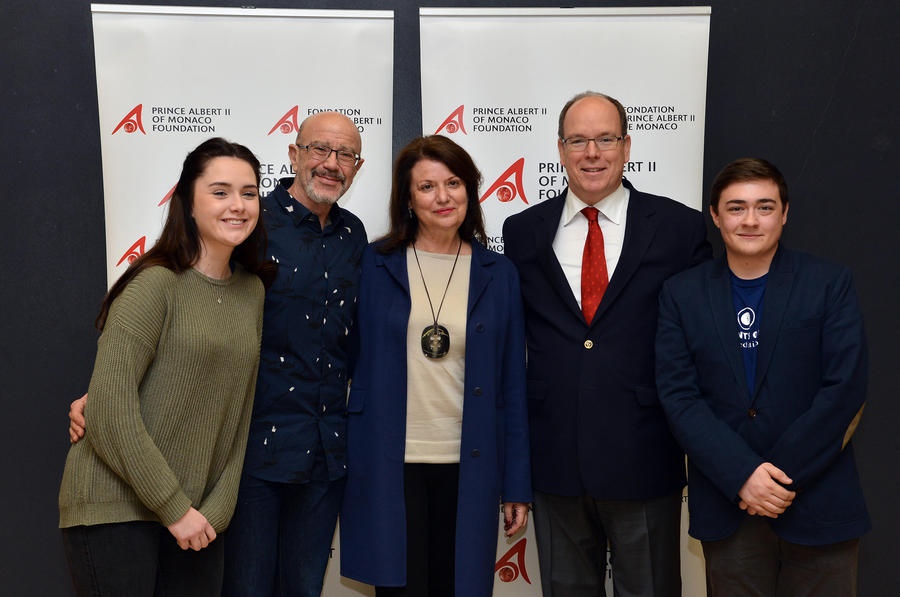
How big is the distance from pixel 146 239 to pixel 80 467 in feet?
4.94

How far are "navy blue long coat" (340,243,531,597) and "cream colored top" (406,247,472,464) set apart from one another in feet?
0.10

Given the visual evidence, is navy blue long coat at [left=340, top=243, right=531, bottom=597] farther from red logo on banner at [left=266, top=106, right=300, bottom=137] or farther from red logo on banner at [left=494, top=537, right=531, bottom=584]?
red logo on banner at [left=266, top=106, right=300, bottom=137]

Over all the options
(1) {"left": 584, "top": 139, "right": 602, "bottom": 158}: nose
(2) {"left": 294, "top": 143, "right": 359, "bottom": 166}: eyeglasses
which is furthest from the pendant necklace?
(1) {"left": 584, "top": 139, "right": 602, "bottom": 158}: nose

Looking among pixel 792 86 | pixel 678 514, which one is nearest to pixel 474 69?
pixel 792 86

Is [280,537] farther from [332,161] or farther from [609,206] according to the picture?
[609,206]

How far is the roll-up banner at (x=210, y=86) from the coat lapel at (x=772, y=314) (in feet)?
5.68

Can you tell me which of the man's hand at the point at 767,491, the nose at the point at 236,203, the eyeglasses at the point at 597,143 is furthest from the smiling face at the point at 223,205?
the man's hand at the point at 767,491

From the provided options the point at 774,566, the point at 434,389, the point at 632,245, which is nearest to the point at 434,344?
the point at 434,389

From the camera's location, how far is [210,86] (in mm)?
3000

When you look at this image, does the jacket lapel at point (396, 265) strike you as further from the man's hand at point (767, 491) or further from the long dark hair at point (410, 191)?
the man's hand at point (767, 491)

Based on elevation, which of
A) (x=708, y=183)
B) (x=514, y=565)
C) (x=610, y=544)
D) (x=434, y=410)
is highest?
(x=708, y=183)

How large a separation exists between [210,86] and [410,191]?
124 cm

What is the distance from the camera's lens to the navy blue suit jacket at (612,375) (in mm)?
2236

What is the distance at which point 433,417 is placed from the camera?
2.21 m
